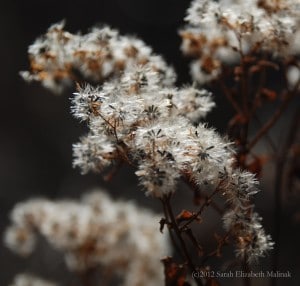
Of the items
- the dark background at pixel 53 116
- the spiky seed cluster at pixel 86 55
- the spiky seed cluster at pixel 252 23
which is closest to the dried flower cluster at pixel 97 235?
the spiky seed cluster at pixel 86 55

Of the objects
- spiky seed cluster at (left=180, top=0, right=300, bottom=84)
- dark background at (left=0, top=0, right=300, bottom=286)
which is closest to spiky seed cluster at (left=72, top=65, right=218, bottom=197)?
spiky seed cluster at (left=180, top=0, right=300, bottom=84)

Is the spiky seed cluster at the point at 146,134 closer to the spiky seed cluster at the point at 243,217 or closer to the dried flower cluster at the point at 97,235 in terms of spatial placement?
the spiky seed cluster at the point at 243,217

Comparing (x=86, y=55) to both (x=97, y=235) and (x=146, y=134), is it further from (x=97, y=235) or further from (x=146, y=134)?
(x=97, y=235)

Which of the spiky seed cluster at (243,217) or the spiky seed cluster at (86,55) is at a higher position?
the spiky seed cluster at (86,55)

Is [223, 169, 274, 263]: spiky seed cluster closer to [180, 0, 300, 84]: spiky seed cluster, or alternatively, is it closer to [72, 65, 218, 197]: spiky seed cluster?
[72, 65, 218, 197]: spiky seed cluster

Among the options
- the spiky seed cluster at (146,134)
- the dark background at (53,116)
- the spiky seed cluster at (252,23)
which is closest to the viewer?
the spiky seed cluster at (146,134)

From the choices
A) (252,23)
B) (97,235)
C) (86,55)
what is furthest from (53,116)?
(252,23)

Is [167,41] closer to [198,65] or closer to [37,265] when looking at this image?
[37,265]
